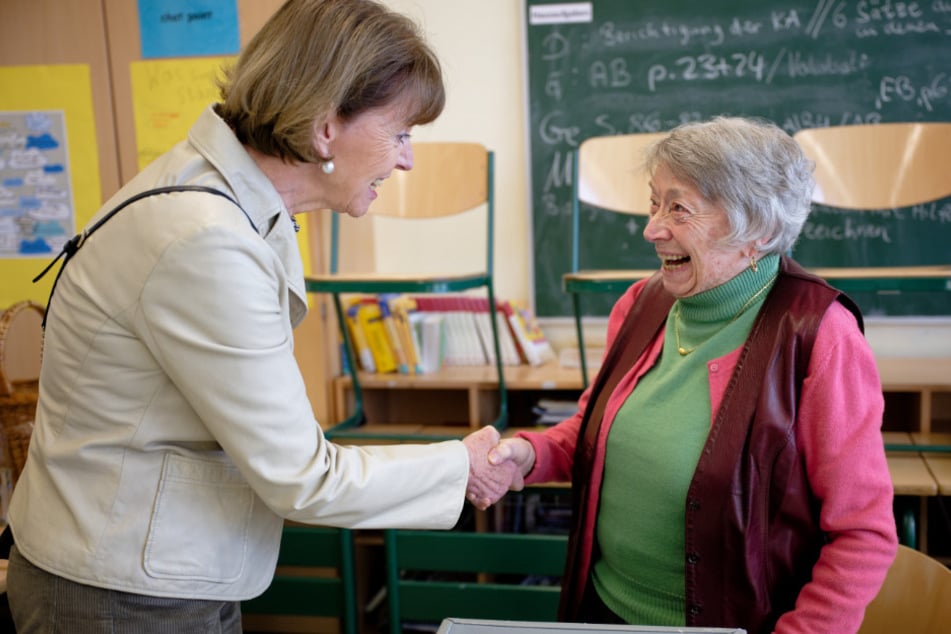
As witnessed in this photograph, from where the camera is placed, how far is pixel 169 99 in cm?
296

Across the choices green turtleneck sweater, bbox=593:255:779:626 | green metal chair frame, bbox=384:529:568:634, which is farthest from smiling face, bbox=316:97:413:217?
green metal chair frame, bbox=384:529:568:634

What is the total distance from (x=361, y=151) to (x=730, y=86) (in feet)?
8.09

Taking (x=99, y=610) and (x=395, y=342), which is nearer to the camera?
(x=99, y=610)

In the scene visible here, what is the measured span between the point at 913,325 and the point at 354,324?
6.72 feet

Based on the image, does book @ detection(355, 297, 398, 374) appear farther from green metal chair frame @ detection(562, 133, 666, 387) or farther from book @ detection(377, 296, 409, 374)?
green metal chair frame @ detection(562, 133, 666, 387)

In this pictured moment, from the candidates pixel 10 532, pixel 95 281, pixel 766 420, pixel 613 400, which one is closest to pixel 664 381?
pixel 613 400

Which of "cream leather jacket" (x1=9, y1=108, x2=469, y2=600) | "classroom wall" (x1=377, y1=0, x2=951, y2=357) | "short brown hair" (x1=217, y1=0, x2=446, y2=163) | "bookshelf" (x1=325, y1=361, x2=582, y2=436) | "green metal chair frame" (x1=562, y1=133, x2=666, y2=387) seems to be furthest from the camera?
"classroom wall" (x1=377, y1=0, x2=951, y2=357)

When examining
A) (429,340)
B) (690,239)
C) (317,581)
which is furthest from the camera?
(429,340)

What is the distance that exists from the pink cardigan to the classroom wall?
2.13 meters

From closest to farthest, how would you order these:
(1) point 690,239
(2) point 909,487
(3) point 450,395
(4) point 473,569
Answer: (1) point 690,239 → (2) point 909,487 → (4) point 473,569 → (3) point 450,395

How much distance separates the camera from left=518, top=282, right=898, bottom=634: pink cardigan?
1.36m

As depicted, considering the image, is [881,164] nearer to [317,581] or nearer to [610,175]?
[610,175]

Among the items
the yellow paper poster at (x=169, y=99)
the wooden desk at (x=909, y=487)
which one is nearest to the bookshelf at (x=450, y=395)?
the yellow paper poster at (x=169, y=99)

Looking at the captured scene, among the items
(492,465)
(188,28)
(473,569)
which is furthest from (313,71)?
(188,28)
